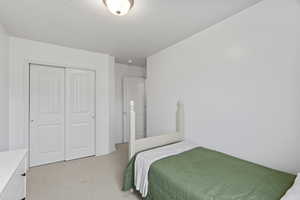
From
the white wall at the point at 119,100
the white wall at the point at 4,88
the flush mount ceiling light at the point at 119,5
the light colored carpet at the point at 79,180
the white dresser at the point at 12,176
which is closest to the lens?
the white dresser at the point at 12,176

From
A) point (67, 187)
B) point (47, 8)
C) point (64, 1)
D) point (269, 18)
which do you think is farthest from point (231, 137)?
point (47, 8)

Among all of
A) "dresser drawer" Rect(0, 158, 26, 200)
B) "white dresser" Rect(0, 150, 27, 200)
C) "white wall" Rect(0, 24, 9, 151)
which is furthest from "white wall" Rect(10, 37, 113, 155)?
"dresser drawer" Rect(0, 158, 26, 200)

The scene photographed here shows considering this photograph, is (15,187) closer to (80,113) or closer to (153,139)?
(153,139)

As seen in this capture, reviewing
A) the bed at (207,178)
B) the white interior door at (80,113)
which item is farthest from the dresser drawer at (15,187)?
the white interior door at (80,113)

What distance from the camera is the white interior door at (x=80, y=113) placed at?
2.94 meters

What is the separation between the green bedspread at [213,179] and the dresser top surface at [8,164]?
1.13m

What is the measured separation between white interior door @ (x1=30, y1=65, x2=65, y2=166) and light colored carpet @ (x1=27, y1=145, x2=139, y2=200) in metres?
0.24

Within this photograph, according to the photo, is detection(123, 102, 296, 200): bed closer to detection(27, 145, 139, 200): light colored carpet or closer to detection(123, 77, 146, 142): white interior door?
detection(27, 145, 139, 200): light colored carpet

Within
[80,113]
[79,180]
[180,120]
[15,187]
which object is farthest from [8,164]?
[180,120]

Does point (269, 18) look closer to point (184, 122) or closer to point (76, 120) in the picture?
point (184, 122)

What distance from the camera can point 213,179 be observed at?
1292mm

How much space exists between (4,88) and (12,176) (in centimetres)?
176

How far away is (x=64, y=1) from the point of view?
61.9 inches

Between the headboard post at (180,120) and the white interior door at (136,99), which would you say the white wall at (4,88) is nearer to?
the white interior door at (136,99)
